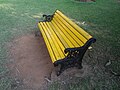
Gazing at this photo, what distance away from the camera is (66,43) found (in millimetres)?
4223

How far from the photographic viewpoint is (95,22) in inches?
308

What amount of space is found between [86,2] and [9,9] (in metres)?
5.46

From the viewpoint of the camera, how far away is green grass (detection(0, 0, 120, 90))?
3809 millimetres

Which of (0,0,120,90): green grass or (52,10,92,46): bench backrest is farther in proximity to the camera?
(0,0,120,90): green grass

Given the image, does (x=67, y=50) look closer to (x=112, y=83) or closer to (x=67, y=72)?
(x=67, y=72)

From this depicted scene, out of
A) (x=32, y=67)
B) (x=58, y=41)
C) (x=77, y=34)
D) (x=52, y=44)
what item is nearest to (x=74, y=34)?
(x=77, y=34)

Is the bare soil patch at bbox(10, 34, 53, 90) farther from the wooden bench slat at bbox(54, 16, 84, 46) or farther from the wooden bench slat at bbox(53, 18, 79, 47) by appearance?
the wooden bench slat at bbox(54, 16, 84, 46)

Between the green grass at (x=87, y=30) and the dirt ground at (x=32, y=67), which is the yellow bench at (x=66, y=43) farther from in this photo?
the green grass at (x=87, y=30)

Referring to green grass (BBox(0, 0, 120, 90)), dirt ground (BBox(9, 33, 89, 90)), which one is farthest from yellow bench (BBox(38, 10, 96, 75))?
green grass (BBox(0, 0, 120, 90))

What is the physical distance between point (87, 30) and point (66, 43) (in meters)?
2.89

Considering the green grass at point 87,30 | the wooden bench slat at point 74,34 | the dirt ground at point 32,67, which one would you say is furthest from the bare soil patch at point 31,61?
the wooden bench slat at point 74,34

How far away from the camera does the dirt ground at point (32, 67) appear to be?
3.84 m

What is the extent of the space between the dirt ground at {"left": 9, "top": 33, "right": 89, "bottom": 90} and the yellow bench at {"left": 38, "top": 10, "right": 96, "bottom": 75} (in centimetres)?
27

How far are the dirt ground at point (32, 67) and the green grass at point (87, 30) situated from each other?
190 mm
